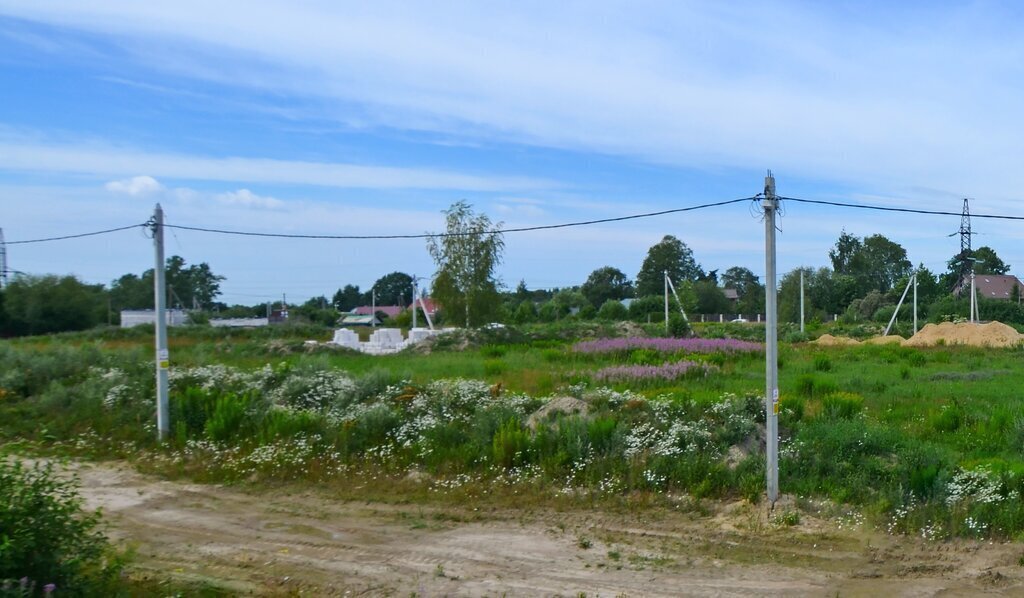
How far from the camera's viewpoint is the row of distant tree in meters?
17.1

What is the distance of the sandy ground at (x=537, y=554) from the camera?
7.68 m

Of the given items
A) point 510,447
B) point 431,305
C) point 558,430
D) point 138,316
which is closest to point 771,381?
point 558,430

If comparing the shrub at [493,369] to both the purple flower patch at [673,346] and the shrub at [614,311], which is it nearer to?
the purple flower patch at [673,346]

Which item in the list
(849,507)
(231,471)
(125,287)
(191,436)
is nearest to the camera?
(849,507)

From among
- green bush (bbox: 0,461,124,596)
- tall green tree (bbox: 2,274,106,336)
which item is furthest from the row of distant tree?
green bush (bbox: 0,461,124,596)

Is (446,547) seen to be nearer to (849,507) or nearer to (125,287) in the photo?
(849,507)

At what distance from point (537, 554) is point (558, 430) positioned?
3464 mm

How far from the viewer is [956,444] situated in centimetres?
1190

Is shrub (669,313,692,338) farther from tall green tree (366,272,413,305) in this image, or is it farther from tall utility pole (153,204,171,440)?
tall green tree (366,272,413,305)

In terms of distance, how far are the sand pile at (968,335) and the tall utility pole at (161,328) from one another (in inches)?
1199

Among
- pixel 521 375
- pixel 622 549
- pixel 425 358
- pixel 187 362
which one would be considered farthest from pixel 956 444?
pixel 425 358

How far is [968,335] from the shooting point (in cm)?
3841

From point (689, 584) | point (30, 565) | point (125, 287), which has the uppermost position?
point (125, 287)

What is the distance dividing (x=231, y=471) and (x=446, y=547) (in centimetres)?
507
